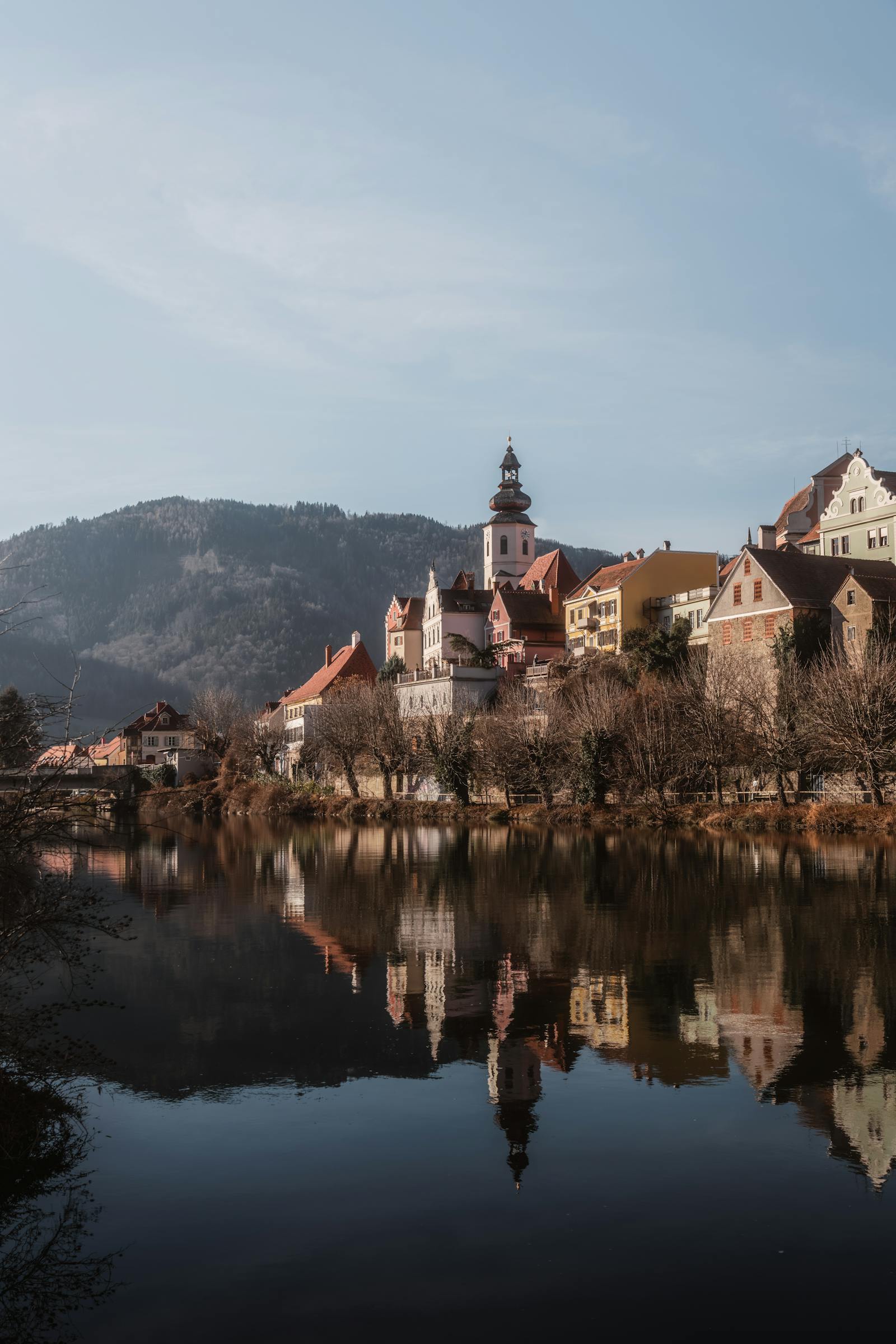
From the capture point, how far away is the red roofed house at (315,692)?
10469cm

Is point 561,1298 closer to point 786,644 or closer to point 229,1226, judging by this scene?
point 229,1226

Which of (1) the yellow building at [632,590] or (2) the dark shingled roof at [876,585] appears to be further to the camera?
(1) the yellow building at [632,590]

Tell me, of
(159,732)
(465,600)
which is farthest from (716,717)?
(159,732)

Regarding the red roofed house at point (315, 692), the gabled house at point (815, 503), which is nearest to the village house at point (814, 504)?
the gabled house at point (815, 503)

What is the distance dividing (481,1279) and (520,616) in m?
86.9

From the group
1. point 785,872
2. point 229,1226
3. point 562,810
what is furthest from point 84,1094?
point 562,810

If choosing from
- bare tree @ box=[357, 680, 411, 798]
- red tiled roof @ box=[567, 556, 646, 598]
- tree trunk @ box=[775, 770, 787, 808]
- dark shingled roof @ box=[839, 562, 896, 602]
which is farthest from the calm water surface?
red tiled roof @ box=[567, 556, 646, 598]

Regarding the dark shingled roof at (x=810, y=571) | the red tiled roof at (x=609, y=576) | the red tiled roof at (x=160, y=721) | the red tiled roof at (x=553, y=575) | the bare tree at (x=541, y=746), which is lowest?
the bare tree at (x=541, y=746)

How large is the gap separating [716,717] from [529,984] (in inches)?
1622

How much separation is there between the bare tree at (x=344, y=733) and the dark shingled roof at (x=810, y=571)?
31290mm

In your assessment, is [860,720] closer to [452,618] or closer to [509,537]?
[452,618]

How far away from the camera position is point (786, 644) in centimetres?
6406

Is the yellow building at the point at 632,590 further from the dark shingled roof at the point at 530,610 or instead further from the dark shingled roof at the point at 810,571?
the dark shingled roof at the point at 810,571

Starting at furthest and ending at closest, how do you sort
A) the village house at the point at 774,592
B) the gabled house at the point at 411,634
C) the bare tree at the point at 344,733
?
the gabled house at the point at 411,634, the bare tree at the point at 344,733, the village house at the point at 774,592
